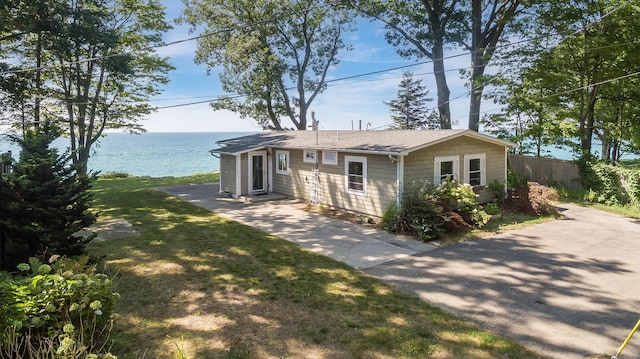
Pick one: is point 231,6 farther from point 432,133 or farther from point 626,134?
point 626,134

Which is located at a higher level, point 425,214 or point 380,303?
point 425,214

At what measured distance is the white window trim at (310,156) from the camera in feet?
45.4

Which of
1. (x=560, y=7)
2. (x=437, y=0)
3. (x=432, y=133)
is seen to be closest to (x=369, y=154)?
(x=432, y=133)

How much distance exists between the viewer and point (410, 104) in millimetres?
41781

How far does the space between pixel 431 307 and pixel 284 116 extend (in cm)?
2513

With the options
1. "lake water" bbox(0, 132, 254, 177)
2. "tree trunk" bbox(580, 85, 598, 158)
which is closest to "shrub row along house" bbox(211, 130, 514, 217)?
"tree trunk" bbox(580, 85, 598, 158)

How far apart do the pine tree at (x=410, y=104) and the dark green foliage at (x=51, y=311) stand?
39721 millimetres

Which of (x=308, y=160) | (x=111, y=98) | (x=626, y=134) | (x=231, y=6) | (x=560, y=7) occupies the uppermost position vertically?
(x=231, y=6)

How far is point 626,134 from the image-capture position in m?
20.3

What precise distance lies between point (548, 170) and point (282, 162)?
1252 cm

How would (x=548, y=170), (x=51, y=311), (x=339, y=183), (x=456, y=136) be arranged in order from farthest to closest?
(x=548, y=170)
(x=339, y=183)
(x=456, y=136)
(x=51, y=311)

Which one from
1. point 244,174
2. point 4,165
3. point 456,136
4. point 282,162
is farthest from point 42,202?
point 456,136

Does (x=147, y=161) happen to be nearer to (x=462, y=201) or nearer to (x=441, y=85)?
(x=441, y=85)

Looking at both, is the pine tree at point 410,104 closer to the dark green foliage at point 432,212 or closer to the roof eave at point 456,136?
the roof eave at point 456,136
